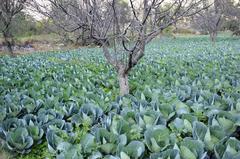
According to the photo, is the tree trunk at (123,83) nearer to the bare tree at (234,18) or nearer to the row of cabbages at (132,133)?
the row of cabbages at (132,133)

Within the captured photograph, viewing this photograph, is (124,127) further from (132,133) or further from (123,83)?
(123,83)

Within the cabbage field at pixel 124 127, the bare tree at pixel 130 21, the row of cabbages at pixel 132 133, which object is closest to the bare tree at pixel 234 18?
the bare tree at pixel 130 21

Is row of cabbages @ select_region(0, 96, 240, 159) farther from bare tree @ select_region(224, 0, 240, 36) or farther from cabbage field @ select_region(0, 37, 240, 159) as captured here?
bare tree @ select_region(224, 0, 240, 36)

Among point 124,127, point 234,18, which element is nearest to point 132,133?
point 124,127

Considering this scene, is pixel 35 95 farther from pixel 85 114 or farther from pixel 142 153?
pixel 142 153

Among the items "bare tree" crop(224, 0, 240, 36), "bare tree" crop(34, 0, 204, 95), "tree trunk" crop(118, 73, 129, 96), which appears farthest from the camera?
"bare tree" crop(224, 0, 240, 36)

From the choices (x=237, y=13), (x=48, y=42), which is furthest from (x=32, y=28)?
(x=237, y=13)

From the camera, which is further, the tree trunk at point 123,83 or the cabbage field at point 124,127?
the tree trunk at point 123,83

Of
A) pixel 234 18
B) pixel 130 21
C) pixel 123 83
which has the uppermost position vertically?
pixel 130 21

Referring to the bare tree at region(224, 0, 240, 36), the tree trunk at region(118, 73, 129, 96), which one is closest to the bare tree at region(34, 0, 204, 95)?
the tree trunk at region(118, 73, 129, 96)

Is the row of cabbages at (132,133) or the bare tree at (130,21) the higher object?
the bare tree at (130,21)

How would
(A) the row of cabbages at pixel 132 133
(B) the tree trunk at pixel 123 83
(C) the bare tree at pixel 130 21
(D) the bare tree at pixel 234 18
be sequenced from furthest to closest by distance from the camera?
1. (D) the bare tree at pixel 234 18
2. (B) the tree trunk at pixel 123 83
3. (C) the bare tree at pixel 130 21
4. (A) the row of cabbages at pixel 132 133

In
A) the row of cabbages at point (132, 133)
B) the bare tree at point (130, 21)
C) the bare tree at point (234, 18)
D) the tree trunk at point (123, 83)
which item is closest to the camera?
the row of cabbages at point (132, 133)

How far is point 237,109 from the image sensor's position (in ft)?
13.8
